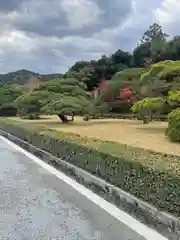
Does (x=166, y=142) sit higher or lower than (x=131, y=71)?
lower

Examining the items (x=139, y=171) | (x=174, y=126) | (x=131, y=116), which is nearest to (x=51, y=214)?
(x=139, y=171)

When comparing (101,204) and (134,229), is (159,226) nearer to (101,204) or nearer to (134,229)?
(134,229)

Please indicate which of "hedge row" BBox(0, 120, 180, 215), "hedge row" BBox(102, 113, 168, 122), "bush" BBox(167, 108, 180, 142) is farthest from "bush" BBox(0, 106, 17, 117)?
"hedge row" BBox(0, 120, 180, 215)

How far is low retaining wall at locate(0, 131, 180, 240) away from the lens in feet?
17.2

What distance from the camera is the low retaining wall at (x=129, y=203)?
17.2ft

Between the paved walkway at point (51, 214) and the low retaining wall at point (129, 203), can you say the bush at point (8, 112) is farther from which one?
the paved walkway at point (51, 214)

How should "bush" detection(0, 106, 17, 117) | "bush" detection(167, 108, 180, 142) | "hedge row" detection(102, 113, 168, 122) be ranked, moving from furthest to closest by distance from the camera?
"bush" detection(0, 106, 17, 117), "hedge row" detection(102, 113, 168, 122), "bush" detection(167, 108, 180, 142)

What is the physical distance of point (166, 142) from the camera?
17.3 m

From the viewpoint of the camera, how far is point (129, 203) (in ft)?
21.9

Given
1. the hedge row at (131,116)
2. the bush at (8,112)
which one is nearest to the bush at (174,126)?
the hedge row at (131,116)

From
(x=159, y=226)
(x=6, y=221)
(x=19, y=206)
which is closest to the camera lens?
(x=159, y=226)

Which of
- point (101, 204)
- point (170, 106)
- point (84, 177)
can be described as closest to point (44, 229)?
point (101, 204)

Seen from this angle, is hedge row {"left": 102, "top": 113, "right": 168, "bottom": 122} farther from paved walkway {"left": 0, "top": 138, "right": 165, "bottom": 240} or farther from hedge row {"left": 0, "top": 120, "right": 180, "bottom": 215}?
paved walkway {"left": 0, "top": 138, "right": 165, "bottom": 240}

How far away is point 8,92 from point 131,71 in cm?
3316
